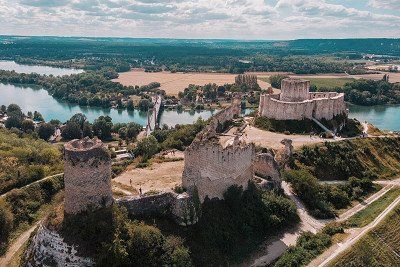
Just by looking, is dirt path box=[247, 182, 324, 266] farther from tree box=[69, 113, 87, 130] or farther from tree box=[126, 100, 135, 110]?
tree box=[126, 100, 135, 110]

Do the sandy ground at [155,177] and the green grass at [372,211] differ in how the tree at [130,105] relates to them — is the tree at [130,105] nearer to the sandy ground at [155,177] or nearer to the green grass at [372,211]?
the sandy ground at [155,177]

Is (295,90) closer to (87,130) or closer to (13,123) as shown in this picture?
(87,130)

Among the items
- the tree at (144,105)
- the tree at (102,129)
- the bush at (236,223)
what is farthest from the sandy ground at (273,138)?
the tree at (144,105)

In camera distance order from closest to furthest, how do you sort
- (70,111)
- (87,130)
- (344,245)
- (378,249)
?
(344,245) → (378,249) → (87,130) → (70,111)

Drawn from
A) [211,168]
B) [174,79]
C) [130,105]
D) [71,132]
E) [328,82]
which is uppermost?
[211,168]

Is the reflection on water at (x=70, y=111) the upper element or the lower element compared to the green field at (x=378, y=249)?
lower

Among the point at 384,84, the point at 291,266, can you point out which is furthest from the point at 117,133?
the point at 384,84

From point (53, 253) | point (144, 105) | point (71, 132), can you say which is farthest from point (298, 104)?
point (144, 105)
